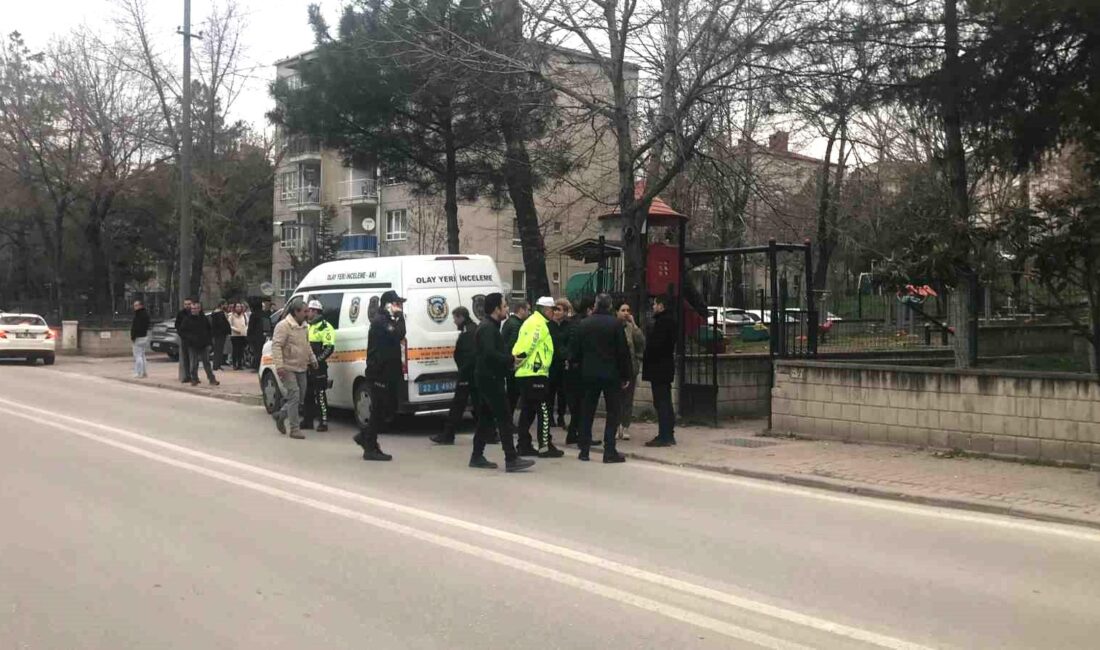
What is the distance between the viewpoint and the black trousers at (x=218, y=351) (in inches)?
922

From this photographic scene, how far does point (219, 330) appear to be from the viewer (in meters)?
22.9

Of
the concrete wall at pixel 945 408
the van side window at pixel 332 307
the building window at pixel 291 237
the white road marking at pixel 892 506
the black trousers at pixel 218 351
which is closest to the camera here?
the white road marking at pixel 892 506

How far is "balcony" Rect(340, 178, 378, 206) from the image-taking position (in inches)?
1956

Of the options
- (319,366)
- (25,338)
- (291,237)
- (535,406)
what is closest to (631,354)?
(535,406)

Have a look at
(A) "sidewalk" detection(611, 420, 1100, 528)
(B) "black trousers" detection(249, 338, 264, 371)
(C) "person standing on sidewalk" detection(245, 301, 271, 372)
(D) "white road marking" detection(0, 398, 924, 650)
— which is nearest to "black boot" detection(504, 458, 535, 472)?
A: (A) "sidewalk" detection(611, 420, 1100, 528)

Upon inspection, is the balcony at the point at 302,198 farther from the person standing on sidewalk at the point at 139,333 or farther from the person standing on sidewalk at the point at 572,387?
the person standing on sidewalk at the point at 572,387

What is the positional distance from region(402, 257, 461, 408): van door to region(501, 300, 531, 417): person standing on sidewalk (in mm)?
1130

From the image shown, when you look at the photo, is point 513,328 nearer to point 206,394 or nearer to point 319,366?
point 319,366

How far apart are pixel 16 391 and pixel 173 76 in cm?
1858

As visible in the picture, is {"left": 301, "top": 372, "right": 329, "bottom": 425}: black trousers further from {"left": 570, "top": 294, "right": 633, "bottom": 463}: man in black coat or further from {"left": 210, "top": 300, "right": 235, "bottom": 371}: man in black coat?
{"left": 210, "top": 300, "right": 235, "bottom": 371}: man in black coat

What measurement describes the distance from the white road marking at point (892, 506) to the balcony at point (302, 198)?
45884 mm

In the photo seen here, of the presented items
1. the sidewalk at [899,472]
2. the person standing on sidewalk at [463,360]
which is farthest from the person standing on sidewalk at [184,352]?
the sidewalk at [899,472]

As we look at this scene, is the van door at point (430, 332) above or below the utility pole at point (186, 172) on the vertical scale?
below

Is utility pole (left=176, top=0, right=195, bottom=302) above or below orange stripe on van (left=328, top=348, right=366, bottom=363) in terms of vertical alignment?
above
